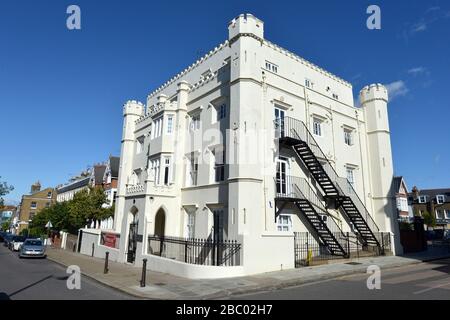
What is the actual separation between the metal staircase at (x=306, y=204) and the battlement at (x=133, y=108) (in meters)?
16.2

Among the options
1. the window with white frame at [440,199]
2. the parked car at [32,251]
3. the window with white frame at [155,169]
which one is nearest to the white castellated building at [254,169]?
the window with white frame at [155,169]

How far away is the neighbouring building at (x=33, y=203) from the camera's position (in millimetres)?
72312

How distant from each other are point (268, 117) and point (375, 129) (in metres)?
11.2

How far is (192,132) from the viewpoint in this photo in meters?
21.1

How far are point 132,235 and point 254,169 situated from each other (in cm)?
929

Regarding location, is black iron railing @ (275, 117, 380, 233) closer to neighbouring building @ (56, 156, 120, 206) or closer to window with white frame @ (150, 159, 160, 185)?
window with white frame @ (150, 159, 160, 185)

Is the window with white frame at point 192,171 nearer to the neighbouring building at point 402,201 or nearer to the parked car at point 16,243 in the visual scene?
the parked car at point 16,243

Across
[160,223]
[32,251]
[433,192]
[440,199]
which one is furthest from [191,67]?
[433,192]

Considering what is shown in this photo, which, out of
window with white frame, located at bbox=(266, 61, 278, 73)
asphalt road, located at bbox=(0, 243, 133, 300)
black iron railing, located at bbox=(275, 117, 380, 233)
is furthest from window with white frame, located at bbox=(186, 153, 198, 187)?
asphalt road, located at bbox=(0, 243, 133, 300)

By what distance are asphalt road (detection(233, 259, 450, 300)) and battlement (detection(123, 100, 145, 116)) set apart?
22.4 m

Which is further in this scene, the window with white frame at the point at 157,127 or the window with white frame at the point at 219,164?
the window with white frame at the point at 157,127

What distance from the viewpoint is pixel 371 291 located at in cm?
991

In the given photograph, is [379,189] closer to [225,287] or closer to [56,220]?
[225,287]

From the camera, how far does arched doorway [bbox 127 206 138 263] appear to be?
18594 mm
